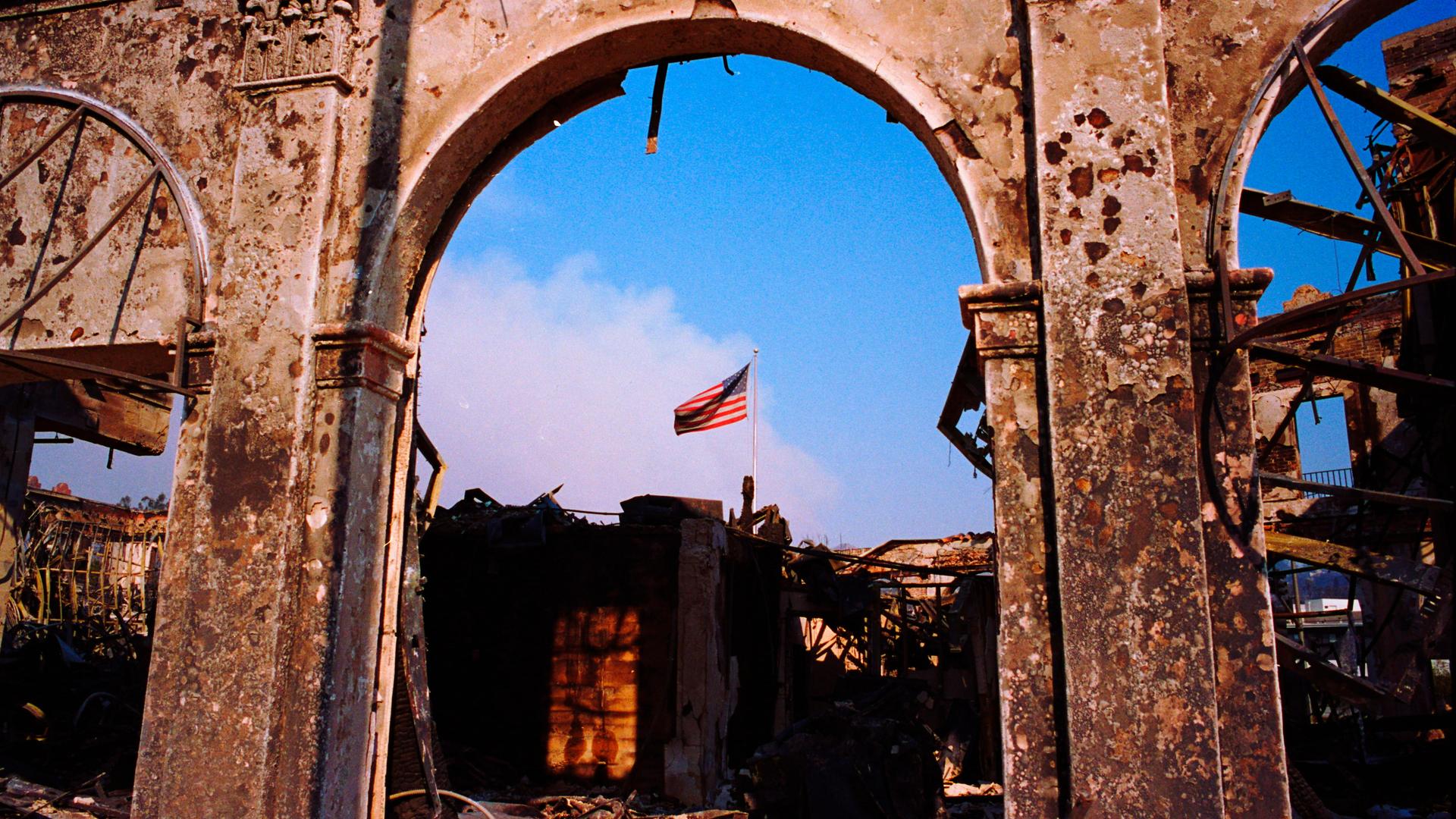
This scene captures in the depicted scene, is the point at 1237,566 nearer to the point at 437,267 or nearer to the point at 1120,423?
the point at 1120,423

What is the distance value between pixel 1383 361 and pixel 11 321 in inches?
723

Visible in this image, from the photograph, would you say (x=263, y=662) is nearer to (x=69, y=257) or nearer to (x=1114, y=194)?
(x=69, y=257)

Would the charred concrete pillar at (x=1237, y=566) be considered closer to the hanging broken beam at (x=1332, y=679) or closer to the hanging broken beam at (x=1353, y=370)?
the hanging broken beam at (x=1353, y=370)

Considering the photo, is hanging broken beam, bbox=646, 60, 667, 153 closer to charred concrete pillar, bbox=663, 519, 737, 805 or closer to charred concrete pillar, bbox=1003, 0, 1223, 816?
charred concrete pillar, bbox=1003, 0, 1223, 816

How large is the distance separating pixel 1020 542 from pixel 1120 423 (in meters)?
0.59

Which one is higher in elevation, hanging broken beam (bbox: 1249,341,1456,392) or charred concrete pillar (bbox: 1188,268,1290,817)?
hanging broken beam (bbox: 1249,341,1456,392)

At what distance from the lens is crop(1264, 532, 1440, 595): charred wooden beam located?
190 inches

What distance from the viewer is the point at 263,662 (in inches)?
173

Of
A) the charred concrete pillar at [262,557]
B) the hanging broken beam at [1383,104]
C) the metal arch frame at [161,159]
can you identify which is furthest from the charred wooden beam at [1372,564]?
the metal arch frame at [161,159]

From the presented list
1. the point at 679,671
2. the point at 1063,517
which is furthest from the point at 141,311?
the point at 679,671

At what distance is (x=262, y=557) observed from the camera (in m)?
4.51

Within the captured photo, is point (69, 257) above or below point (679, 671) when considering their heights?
above

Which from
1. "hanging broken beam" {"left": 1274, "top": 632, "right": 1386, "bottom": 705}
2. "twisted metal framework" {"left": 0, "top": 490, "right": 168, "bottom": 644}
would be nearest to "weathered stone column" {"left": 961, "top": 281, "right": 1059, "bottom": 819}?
"hanging broken beam" {"left": 1274, "top": 632, "right": 1386, "bottom": 705}

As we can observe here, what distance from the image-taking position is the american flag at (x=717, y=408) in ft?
49.0
